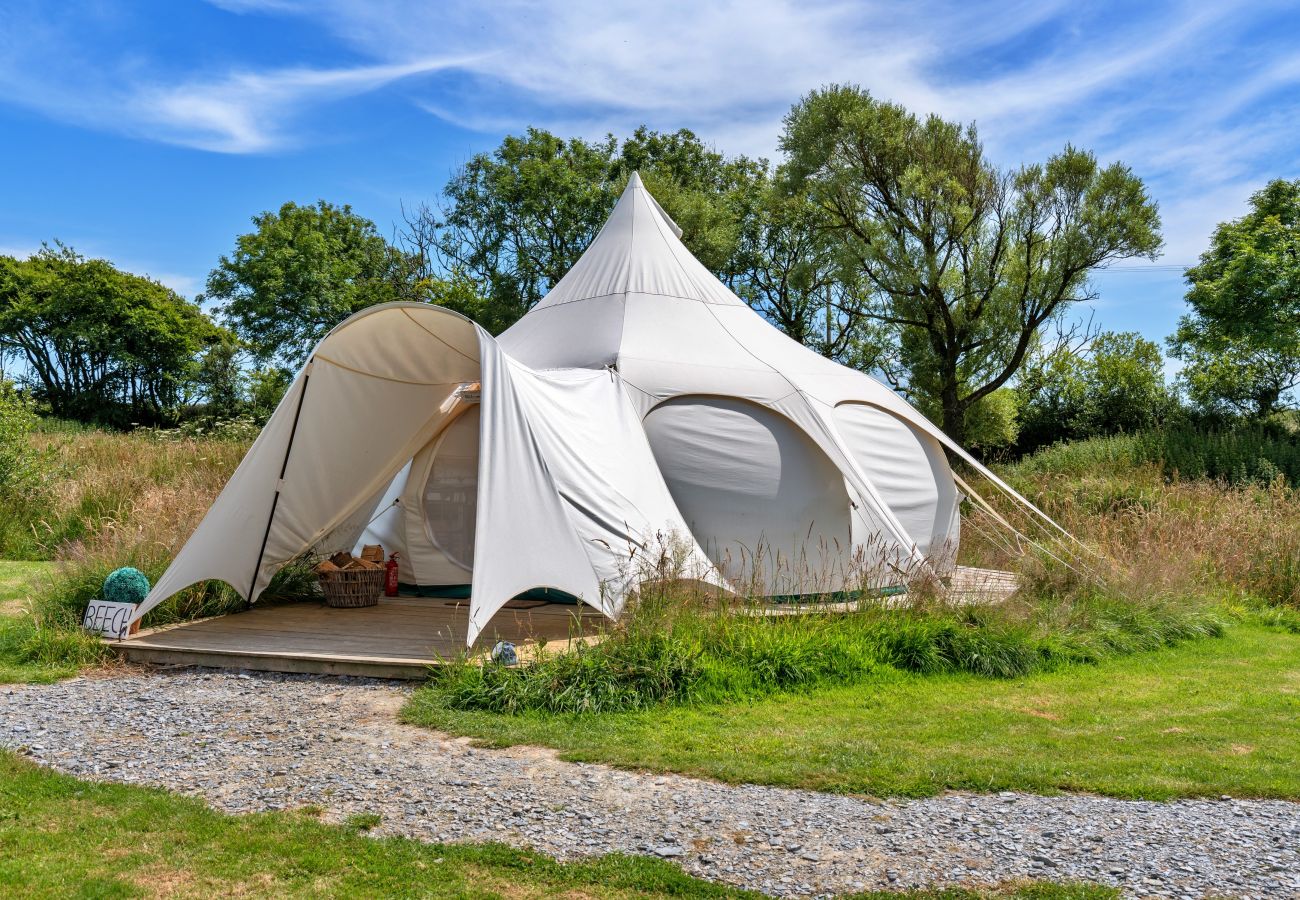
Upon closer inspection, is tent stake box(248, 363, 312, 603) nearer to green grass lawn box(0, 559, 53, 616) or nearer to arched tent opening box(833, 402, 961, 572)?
green grass lawn box(0, 559, 53, 616)

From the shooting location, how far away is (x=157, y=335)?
30.1m

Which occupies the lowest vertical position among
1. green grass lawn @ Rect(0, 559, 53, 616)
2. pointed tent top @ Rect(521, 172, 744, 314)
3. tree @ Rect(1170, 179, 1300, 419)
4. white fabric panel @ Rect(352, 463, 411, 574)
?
green grass lawn @ Rect(0, 559, 53, 616)

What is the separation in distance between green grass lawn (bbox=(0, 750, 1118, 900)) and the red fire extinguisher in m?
4.69

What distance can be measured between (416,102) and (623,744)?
38.1 feet

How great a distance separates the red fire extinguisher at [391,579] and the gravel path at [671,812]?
134 inches

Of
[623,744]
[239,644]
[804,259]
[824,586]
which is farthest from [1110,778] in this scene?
[804,259]

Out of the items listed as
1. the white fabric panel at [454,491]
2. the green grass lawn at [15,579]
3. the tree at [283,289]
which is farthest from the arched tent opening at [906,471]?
the tree at [283,289]

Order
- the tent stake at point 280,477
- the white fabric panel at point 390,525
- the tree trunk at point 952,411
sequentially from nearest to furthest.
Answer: the tent stake at point 280,477 < the white fabric panel at point 390,525 < the tree trunk at point 952,411

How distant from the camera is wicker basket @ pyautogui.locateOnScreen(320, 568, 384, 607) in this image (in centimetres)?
747

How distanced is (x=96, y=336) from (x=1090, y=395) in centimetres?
2782

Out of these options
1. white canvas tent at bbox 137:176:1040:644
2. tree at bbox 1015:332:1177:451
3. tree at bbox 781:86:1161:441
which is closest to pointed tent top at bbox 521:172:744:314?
white canvas tent at bbox 137:176:1040:644

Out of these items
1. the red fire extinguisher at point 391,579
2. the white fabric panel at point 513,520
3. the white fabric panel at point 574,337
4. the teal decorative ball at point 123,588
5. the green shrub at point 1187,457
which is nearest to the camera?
the white fabric panel at point 513,520

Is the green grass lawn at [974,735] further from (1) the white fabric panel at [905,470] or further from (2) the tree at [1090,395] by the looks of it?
(2) the tree at [1090,395]

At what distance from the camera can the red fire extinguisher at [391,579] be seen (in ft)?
26.8
